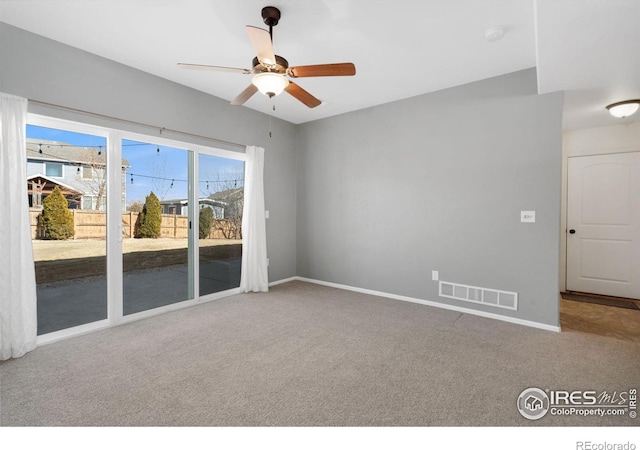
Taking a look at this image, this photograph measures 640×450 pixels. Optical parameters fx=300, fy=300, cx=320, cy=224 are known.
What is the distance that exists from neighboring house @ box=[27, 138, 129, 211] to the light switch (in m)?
4.43

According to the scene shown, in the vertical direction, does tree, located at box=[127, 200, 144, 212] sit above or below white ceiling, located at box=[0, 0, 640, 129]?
below

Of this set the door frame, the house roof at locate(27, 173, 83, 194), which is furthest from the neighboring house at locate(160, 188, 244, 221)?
the door frame

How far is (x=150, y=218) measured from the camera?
3627mm

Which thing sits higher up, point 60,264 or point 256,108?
point 256,108

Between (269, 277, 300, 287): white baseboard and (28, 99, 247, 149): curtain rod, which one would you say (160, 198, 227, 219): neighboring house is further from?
(269, 277, 300, 287): white baseboard

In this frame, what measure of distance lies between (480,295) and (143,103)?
178 inches

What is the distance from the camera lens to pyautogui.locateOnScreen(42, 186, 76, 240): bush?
9.58ft

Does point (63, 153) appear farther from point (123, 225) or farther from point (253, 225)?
point (253, 225)

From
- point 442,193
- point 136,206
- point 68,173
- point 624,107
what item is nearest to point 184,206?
point 136,206
